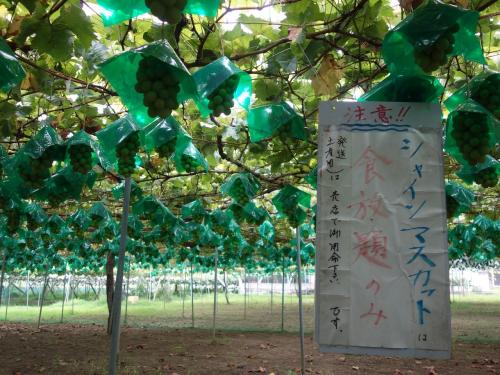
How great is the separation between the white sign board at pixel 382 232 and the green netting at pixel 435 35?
1.10ft

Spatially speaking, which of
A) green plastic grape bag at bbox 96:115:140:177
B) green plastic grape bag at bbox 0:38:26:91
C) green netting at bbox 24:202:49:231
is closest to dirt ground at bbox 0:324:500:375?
green netting at bbox 24:202:49:231

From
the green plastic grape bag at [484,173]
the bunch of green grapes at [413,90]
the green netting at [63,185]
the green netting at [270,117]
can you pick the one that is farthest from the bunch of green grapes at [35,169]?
the green plastic grape bag at [484,173]

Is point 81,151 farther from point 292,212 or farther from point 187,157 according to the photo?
point 292,212

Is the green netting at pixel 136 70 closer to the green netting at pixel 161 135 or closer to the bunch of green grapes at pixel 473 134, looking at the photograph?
the green netting at pixel 161 135

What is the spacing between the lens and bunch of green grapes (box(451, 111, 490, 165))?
2.29 m

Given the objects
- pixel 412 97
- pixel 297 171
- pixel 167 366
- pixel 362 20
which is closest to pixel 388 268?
pixel 412 97

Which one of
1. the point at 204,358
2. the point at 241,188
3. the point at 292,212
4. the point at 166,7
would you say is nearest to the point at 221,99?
the point at 166,7

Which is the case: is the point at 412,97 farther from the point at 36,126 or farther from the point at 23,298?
the point at 23,298

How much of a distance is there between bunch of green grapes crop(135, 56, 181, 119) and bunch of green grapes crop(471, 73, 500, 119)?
5.09 ft

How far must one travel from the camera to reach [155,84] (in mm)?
1887

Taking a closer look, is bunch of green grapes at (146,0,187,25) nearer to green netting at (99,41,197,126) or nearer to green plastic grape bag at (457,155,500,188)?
green netting at (99,41,197,126)

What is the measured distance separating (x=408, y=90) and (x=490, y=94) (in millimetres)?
393

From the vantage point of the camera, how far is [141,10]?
185 centimetres

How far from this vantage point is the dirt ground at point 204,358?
26.2ft
